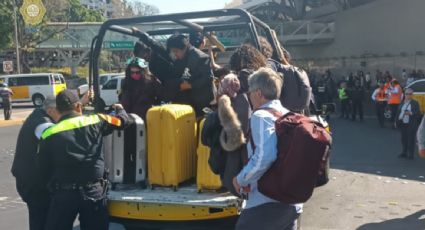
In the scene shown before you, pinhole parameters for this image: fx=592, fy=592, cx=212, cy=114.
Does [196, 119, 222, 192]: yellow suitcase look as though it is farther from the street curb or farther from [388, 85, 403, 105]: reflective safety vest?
the street curb

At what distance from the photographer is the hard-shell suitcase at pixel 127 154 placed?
5.45 meters

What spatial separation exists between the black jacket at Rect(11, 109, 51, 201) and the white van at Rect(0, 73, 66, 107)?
32.4 metres

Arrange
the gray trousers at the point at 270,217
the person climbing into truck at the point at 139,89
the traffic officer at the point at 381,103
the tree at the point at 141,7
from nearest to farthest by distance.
→ the gray trousers at the point at 270,217 → the person climbing into truck at the point at 139,89 → the traffic officer at the point at 381,103 → the tree at the point at 141,7

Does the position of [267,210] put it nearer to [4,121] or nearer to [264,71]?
[264,71]

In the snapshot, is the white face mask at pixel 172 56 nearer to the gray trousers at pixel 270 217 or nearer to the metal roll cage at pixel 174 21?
the metal roll cage at pixel 174 21

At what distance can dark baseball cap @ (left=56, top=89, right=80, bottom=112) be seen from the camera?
489 cm

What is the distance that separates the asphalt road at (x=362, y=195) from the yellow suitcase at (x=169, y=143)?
2.05m

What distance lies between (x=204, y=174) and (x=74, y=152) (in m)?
1.19

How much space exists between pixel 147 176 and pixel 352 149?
9.18 m

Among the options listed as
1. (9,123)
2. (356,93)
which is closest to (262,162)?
(356,93)

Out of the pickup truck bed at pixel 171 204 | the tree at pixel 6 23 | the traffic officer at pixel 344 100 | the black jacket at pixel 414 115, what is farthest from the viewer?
the tree at pixel 6 23

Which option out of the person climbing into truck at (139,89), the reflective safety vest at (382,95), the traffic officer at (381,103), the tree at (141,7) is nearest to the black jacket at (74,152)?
the person climbing into truck at (139,89)

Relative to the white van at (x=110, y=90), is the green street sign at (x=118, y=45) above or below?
above

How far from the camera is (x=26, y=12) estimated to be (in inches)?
1300
